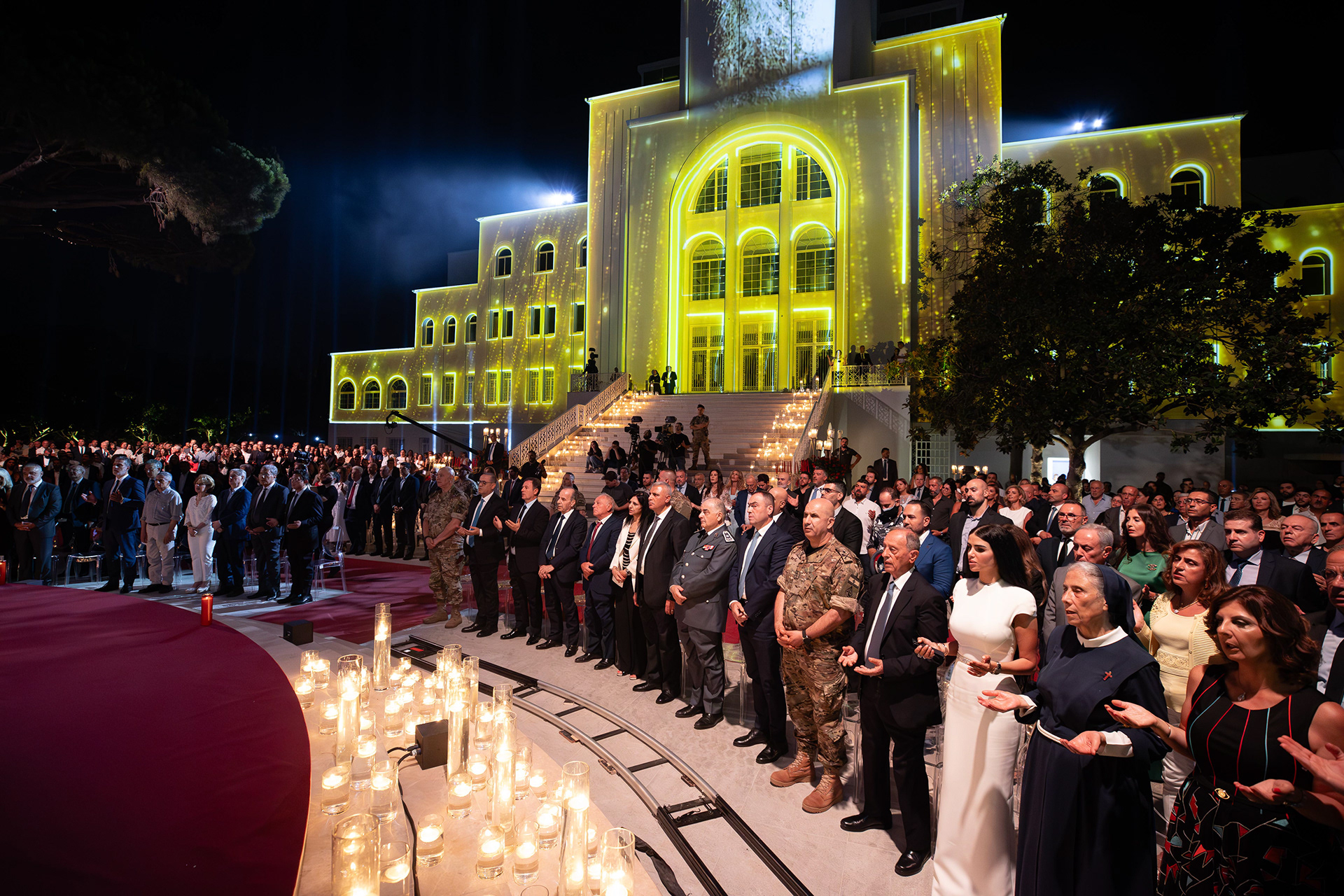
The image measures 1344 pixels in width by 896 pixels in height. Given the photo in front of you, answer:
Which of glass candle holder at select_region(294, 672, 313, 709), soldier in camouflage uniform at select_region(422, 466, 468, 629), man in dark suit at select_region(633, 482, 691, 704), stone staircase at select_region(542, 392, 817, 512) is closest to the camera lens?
glass candle holder at select_region(294, 672, 313, 709)

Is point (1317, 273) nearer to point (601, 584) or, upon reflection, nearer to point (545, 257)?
point (601, 584)

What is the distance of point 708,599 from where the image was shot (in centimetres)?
543

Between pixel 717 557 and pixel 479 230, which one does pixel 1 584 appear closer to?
pixel 717 557

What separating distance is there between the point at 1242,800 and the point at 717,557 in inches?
142

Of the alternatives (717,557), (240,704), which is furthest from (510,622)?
(717,557)

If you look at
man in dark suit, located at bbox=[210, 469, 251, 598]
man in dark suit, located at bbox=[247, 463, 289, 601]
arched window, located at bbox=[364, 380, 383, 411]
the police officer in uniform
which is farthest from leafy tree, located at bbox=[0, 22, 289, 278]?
arched window, located at bbox=[364, 380, 383, 411]

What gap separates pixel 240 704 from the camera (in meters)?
5.30

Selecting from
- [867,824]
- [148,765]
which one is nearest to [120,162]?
[148,765]

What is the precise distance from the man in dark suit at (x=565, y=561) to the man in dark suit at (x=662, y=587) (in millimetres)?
1279

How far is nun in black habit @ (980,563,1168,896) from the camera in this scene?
2479mm

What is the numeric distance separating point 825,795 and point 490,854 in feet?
7.16

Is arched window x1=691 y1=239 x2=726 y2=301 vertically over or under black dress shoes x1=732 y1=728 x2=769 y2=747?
over

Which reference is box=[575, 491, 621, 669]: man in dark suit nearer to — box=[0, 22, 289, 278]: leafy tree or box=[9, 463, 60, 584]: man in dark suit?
box=[9, 463, 60, 584]: man in dark suit

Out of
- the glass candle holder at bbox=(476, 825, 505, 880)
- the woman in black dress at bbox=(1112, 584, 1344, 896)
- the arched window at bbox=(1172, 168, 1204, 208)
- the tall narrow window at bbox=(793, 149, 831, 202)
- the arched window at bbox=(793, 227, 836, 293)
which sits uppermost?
the tall narrow window at bbox=(793, 149, 831, 202)
